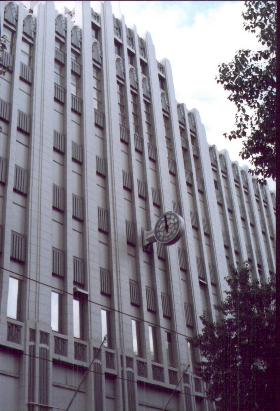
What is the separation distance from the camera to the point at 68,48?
3147cm

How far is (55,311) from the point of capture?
22.7 m

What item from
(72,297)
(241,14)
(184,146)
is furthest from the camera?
(184,146)

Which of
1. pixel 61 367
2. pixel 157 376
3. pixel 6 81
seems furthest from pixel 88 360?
pixel 6 81

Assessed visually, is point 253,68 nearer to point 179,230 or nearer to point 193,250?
point 179,230

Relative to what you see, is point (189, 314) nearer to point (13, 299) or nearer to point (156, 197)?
point (156, 197)

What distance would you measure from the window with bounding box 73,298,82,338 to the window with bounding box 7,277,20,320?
2.72m

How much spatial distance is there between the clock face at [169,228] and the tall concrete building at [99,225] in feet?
0.22

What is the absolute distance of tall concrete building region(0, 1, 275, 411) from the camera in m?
21.7

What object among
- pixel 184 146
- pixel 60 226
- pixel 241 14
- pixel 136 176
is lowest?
pixel 60 226

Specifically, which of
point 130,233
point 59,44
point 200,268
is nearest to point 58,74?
point 59,44

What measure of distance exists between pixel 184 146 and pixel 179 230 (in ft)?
38.6

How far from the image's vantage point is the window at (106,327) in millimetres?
23703

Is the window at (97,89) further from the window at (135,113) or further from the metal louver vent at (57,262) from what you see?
the metal louver vent at (57,262)

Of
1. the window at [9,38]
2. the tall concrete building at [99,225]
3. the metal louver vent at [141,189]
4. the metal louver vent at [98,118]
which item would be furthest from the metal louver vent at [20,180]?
the metal louver vent at [141,189]
